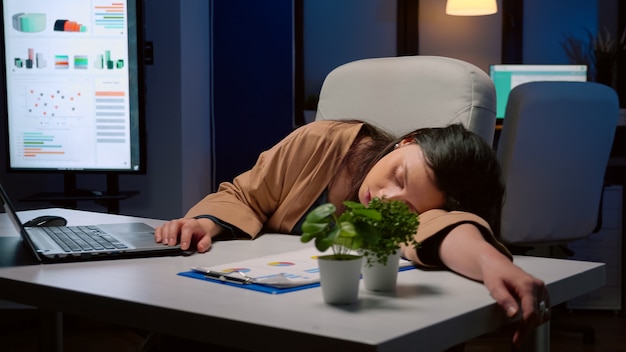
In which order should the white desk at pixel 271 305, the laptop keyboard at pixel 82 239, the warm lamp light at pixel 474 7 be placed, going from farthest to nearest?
the warm lamp light at pixel 474 7 < the laptop keyboard at pixel 82 239 < the white desk at pixel 271 305

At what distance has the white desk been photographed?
2.19ft

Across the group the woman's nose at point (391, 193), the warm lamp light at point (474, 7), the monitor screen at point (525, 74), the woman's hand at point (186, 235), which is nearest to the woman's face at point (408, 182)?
the woman's nose at point (391, 193)

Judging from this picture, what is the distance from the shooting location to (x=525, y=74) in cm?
397

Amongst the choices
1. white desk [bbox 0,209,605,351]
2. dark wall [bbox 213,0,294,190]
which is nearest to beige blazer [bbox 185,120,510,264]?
white desk [bbox 0,209,605,351]

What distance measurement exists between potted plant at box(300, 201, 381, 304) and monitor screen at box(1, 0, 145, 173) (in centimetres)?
184

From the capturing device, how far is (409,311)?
737 millimetres

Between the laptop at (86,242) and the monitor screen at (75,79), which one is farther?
the monitor screen at (75,79)

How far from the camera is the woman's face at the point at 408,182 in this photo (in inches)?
45.8

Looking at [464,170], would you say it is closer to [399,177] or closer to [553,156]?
[399,177]

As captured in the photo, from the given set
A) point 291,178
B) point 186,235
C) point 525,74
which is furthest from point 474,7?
point 186,235

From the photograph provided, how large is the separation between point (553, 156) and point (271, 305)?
205 centimetres

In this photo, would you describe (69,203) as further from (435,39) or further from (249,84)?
(435,39)

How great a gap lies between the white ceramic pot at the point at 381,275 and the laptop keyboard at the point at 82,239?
0.44 metres

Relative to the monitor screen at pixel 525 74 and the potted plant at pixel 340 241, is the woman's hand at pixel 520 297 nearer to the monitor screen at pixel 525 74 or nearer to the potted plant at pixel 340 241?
the potted plant at pixel 340 241
